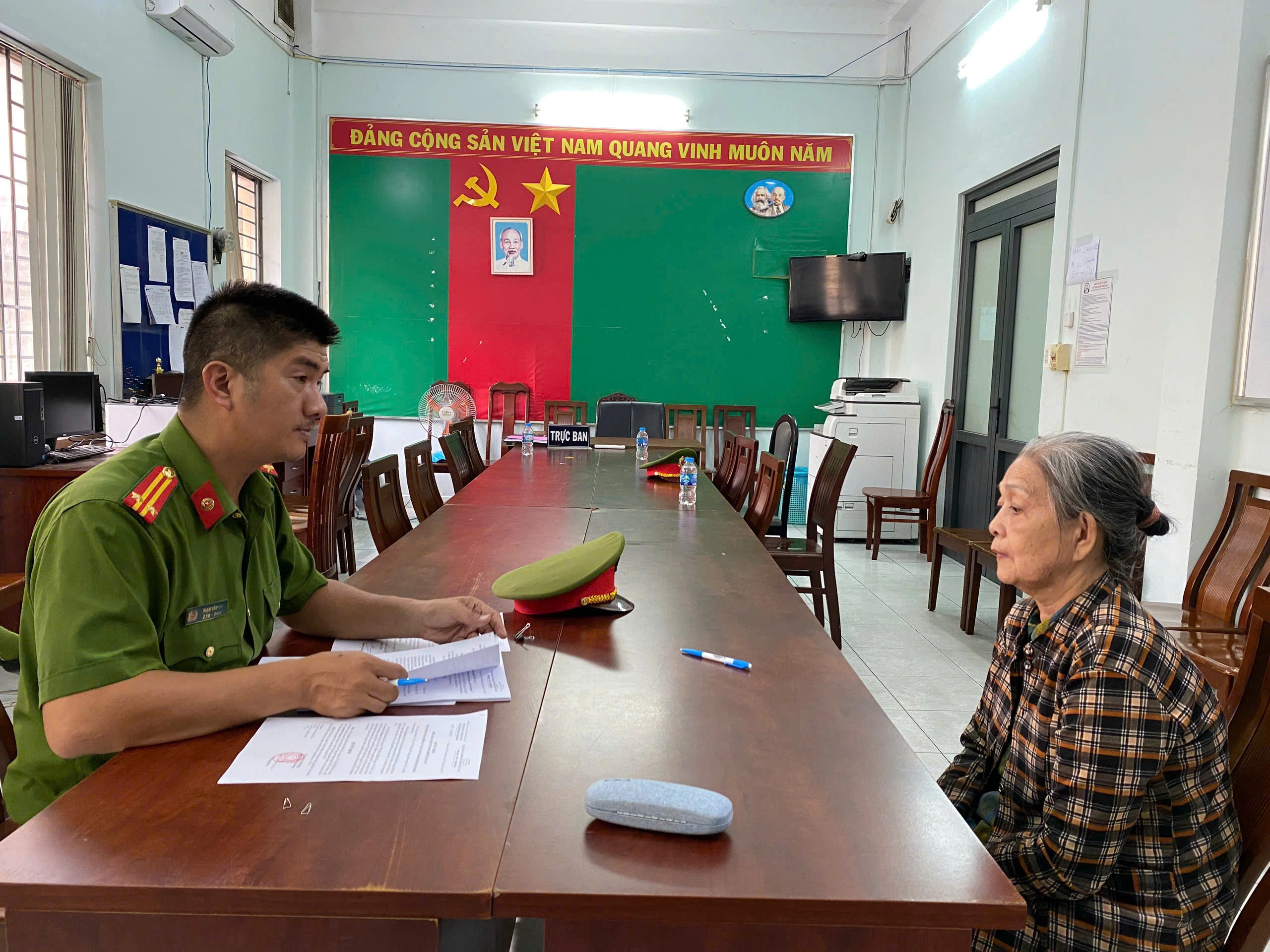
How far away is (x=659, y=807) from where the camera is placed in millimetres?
942

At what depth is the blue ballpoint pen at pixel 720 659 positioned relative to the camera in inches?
58.7

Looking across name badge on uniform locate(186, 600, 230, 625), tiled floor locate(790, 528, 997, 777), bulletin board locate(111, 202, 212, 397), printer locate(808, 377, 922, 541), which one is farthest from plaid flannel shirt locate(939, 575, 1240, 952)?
printer locate(808, 377, 922, 541)

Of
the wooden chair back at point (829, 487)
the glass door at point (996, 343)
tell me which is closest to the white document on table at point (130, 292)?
the wooden chair back at point (829, 487)

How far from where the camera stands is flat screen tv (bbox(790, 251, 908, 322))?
7.13 m

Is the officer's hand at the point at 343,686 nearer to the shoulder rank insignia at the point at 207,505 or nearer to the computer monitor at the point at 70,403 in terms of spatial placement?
the shoulder rank insignia at the point at 207,505

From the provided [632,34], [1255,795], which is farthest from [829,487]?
[632,34]

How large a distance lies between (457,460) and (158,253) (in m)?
2.44

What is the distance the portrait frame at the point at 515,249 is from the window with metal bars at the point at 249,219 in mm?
1780

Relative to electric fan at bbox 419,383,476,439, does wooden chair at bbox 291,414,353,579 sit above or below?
below

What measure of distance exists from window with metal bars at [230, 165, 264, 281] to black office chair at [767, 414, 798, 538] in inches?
161

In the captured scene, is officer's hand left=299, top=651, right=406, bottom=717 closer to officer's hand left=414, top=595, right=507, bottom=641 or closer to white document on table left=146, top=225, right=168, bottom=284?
officer's hand left=414, top=595, right=507, bottom=641

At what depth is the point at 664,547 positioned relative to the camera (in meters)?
2.56

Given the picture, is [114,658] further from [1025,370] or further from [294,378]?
[1025,370]

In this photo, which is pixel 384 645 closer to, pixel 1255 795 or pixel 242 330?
pixel 242 330
